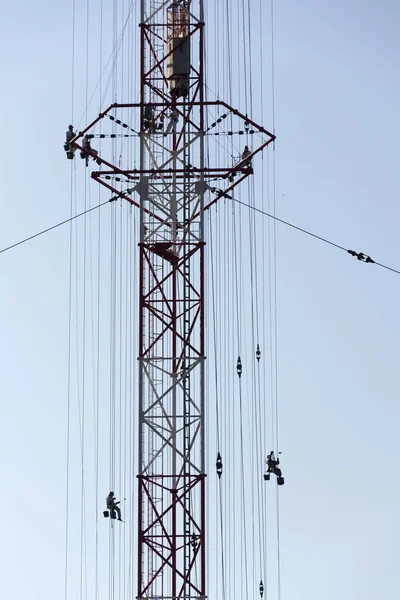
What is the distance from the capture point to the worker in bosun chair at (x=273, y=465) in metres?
108

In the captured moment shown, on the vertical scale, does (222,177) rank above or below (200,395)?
above

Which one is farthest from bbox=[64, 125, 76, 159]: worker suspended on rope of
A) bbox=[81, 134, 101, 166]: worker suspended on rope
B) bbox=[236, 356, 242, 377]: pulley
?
bbox=[236, 356, 242, 377]: pulley

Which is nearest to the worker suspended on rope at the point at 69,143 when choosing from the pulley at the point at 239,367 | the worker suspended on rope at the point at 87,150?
the worker suspended on rope at the point at 87,150

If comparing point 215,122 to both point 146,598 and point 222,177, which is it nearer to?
point 222,177

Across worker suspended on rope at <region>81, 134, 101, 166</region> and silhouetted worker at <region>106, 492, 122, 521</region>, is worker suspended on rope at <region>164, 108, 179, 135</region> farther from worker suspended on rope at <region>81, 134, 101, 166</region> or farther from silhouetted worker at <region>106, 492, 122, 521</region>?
silhouetted worker at <region>106, 492, 122, 521</region>

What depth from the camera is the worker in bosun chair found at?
356 feet

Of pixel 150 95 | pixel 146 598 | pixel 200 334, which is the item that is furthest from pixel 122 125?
pixel 146 598

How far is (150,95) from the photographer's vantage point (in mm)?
110688

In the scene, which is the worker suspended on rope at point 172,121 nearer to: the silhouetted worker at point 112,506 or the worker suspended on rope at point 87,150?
the worker suspended on rope at point 87,150

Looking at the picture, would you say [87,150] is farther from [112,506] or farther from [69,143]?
[112,506]

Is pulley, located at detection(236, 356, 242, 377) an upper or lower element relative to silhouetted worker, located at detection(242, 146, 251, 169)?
lower

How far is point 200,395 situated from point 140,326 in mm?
3385

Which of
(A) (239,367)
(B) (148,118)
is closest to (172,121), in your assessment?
(B) (148,118)

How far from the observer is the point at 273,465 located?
357 feet
